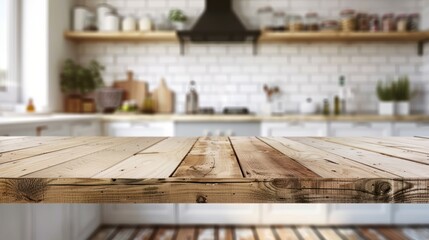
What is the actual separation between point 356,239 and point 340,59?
74.2 inches

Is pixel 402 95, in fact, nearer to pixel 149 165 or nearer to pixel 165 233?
pixel 165 233

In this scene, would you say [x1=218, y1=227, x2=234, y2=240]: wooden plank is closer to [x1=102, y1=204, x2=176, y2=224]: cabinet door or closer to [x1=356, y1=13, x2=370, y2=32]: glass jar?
[x1=102, y1=204, x2=176, y2=224]: cabinet door

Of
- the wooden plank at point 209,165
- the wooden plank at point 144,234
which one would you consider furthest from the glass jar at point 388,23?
the wooden plank at point 209,165


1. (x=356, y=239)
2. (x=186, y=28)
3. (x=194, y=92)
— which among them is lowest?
(x=356, y=239)

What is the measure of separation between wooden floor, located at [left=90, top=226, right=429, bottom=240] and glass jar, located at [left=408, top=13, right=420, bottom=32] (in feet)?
6.12

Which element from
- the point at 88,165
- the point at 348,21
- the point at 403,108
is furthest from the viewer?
Answer: the point at 348,21

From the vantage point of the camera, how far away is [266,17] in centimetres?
379

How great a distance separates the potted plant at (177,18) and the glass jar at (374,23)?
1.80 metres

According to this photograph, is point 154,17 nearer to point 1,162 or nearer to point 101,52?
point 101,52

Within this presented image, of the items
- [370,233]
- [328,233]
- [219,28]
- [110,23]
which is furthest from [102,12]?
[370,233]

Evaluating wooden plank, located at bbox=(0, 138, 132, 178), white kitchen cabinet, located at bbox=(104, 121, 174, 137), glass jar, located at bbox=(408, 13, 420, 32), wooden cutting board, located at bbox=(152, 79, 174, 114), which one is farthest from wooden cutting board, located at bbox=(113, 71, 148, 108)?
wooden plank, located at bbox=(0, 138, 132, 178)

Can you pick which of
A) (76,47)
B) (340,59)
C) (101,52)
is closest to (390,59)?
(340,59)

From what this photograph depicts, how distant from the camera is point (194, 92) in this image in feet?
12.1

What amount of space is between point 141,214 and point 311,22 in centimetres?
243
